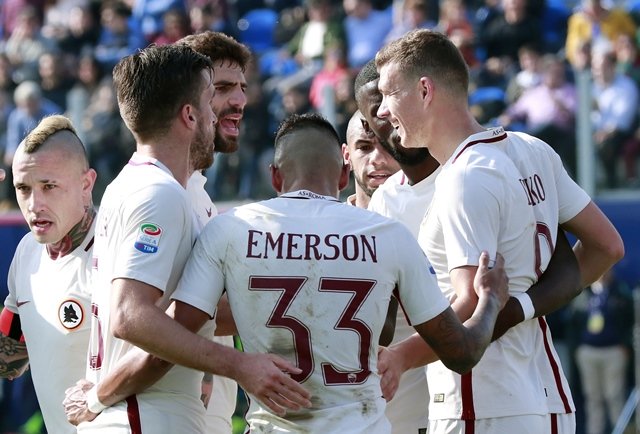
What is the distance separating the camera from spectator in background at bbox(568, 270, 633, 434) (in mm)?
12539

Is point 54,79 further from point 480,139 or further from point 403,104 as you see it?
point 480,139

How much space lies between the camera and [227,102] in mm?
6109

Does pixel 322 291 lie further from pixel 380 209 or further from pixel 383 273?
pixel 380 209

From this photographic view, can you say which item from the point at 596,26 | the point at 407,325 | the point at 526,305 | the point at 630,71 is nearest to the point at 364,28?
the point at 596,26

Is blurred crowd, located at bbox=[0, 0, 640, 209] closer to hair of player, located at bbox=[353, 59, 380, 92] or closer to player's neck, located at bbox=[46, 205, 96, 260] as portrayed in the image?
hair of player, located at bbox=[353, 59, 380, 92]

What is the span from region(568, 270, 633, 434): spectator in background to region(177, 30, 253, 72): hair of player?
7.33 metres

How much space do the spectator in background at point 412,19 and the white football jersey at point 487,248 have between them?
9447 millimetres

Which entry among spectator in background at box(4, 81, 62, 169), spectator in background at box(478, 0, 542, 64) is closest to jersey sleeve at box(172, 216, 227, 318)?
spectator in background at box(478, 0, 542, 64)

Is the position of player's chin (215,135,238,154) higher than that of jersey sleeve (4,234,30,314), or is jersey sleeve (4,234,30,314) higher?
player's chin (215,135,238,154)

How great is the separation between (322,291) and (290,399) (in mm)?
421

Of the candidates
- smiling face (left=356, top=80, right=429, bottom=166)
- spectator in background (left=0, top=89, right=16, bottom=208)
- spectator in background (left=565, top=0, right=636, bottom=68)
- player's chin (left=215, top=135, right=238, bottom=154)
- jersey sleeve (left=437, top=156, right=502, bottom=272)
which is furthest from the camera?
spectator in background (left=565, top=0, right=636, bottom=68)

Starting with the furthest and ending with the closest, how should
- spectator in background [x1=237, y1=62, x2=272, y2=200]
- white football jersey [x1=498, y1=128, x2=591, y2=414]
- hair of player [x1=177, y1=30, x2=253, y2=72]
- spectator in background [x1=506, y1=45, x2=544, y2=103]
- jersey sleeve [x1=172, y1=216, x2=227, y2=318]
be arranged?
spectator in background [x1=506, y1=45, x2=544, y2=103]
spectator in background [x1=237, y1=62, x2=272, y2=200]
hair of player [x1=177, y1=30, x2=253, y2=72]
white football jersey [x1=498, y1=128, x2=591, y2=414]
jersey sleeve [x1=172, y1=216, x2=227, y2=318]

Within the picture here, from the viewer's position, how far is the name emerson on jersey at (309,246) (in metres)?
4.30

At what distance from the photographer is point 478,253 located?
4691 millimetres
